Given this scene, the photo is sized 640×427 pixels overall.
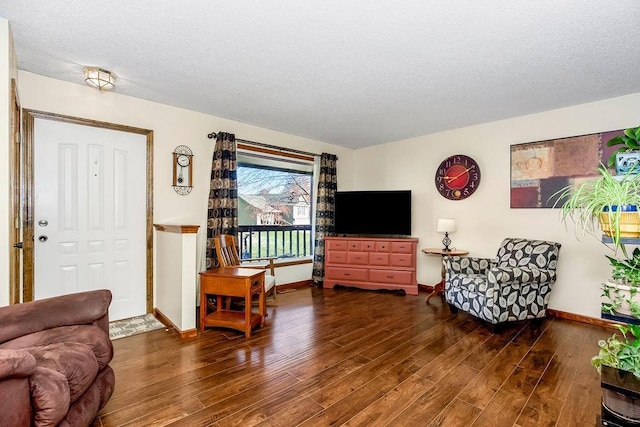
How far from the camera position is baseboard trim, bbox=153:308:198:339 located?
279 cm

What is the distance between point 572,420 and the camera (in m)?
1.73

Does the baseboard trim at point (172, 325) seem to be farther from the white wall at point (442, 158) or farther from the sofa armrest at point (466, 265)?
the sofa armrest at point (466, 265)

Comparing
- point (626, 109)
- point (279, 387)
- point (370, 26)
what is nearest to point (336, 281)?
point (279, 387)

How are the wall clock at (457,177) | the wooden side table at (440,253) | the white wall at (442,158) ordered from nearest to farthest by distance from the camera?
the white wall at (442,158), the wooden side table at (440,253), the wall clock at (457,177)

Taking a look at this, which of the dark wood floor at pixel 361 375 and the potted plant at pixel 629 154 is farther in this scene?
the dark wood floor at pixel 361 375

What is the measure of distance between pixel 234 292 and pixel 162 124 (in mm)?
2133

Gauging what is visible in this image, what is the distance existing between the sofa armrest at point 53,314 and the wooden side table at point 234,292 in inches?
43.8

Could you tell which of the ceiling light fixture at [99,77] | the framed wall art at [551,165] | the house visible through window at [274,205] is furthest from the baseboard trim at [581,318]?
the ceiling light fixture at [99,77]

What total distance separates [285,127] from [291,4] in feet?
8.48

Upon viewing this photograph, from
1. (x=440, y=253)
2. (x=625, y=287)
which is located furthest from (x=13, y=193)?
(x=440, y=253)

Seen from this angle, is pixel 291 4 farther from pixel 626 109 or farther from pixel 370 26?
pixel 626 109

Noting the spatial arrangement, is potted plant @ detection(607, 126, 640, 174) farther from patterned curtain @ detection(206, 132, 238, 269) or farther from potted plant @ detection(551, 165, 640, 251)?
patterned curtain @ detection(206, 132, 238, 269)

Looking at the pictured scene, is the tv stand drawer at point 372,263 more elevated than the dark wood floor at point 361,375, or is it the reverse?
the tv stand drawer at point 372,263

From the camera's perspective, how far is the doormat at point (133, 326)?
2.89 meters
